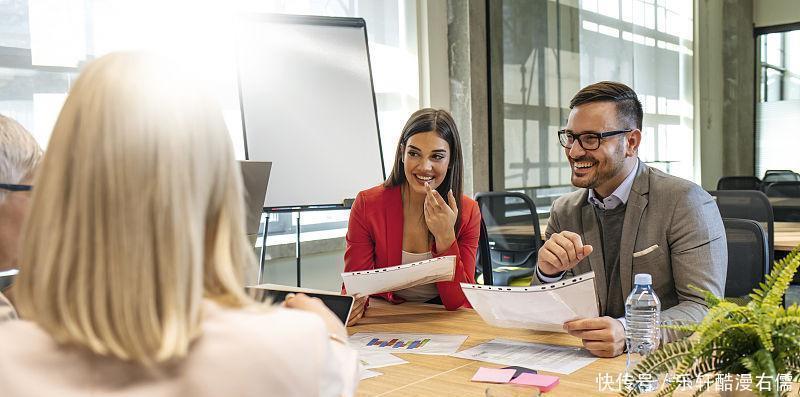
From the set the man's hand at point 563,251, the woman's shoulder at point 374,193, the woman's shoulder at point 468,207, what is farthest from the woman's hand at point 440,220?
the man's hand at point 563,251

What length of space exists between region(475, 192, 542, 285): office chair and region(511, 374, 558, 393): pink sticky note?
284 centimetres

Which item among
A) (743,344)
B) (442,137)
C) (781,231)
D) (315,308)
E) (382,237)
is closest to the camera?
(315,308)

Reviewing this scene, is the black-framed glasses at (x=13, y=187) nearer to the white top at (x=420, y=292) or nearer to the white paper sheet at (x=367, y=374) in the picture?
the white paper sheet at (x=367, y=374)

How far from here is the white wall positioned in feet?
12.7

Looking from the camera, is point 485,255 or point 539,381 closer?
point 539,381

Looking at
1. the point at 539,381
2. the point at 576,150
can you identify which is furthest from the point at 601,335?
the point at 576,150

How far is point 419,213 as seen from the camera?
279cm

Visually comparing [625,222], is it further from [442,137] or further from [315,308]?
[315,308]

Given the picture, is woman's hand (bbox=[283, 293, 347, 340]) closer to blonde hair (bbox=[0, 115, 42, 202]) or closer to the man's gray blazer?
blonde hair (bbox=[0, 115, 42, 202])

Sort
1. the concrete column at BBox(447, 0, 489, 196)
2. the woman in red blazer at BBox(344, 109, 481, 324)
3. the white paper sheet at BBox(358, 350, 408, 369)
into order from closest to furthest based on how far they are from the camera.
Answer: the white paper sheet at BBox(358, 350, 408, 369) < the woman in red blazer at BBox(344, 109, 481, 324) < the concrete column at BBox(447, 0, 489, 196)

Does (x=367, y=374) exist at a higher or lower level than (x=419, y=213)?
lower

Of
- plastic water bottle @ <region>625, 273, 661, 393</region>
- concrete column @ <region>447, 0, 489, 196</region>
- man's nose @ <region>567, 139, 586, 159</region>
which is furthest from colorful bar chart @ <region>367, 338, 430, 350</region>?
concrete column @ <region>447, 0, 489, 196</region>

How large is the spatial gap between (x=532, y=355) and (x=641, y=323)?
0.92 feet

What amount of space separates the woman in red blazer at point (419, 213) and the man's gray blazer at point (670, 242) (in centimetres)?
56
